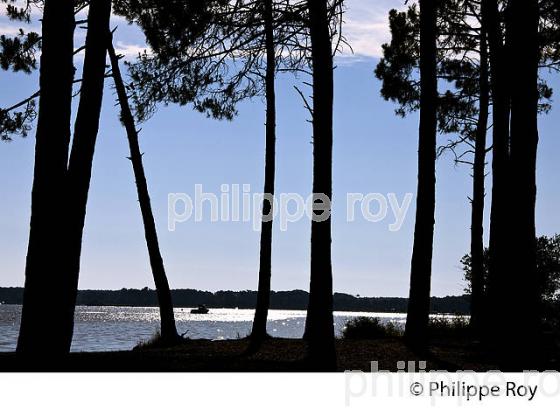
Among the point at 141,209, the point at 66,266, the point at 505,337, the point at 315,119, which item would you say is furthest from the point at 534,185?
the point at 141,209

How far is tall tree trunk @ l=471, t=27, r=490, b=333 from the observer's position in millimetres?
19750

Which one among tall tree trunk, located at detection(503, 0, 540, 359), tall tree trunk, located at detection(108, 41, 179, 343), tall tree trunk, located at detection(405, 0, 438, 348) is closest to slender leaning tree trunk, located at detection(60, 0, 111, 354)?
tall tree trunk, located at detection(108, 41, 179, 343)

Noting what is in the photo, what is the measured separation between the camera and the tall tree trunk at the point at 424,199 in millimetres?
14695

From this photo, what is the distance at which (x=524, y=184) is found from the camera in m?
10.9

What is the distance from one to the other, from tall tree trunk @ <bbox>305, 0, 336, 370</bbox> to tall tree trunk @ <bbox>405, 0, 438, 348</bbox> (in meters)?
3.50

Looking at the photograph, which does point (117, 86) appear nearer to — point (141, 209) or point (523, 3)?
point (141, 209)

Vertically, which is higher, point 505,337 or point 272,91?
point 272,91

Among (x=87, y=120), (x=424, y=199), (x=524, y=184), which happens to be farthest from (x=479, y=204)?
(x=87, y=120)

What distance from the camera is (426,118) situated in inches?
586

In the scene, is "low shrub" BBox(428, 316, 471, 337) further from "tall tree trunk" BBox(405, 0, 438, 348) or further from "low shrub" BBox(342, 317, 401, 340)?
"tall tree trunk" BBox(405, 0, 438, 348)

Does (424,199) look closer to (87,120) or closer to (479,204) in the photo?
(479,204)

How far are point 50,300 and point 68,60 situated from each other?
3419 mm

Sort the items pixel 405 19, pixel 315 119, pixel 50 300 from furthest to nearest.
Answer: pixel 405 19
pixel 315 119
pixel 50 300

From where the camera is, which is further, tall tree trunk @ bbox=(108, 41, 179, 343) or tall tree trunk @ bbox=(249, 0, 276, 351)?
tall tree trunk @ bbox=(108, 41, 179, 343)
